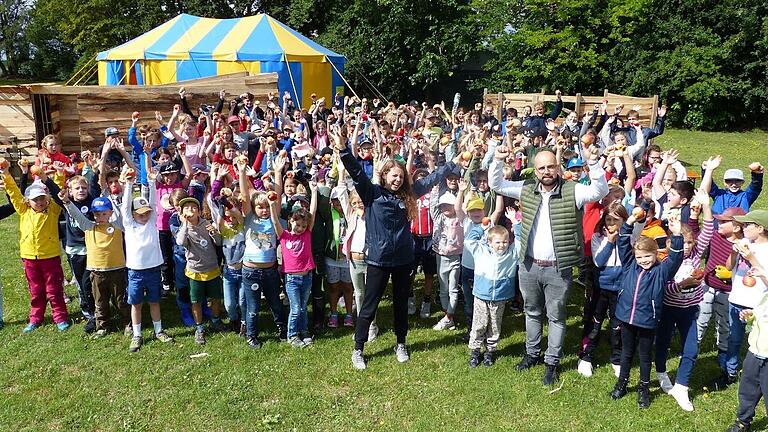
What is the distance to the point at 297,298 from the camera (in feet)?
18.1

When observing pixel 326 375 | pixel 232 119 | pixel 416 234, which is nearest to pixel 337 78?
pixel 232 119

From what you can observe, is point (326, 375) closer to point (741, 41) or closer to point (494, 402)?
point (494, 402)

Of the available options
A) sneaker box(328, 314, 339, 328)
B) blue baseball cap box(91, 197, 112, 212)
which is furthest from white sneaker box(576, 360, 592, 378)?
blue baseball cap box(91, 197, 112, 212)

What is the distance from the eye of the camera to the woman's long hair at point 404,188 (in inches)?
188

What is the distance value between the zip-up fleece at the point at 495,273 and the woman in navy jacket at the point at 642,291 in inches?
37.7

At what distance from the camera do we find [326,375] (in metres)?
5.12

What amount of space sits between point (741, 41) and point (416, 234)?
23.7 m

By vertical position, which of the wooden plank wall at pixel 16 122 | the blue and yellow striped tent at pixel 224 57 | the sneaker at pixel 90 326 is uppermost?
the blue and yellow striped tent at pixel 224 57

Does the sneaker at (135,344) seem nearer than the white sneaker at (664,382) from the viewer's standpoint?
No

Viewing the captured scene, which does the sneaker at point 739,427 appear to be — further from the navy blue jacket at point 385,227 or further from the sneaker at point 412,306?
the sneaker at point 412,306

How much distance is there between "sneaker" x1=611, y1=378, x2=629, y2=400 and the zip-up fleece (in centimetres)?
114

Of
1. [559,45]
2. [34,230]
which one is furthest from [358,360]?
[559,45]

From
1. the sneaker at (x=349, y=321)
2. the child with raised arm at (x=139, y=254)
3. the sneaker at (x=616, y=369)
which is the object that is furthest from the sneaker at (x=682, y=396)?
the child with raised arm at (x=139, y=254)

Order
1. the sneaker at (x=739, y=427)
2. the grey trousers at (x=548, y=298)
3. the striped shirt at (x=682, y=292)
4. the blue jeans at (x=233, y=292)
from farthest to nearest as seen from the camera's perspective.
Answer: the blue jeans at (x=233, y=292)
the grey trousers at (x=548, y=298)
the striped shirt at (x=682, y=292)
the sneaker at (x=739, y=427)
